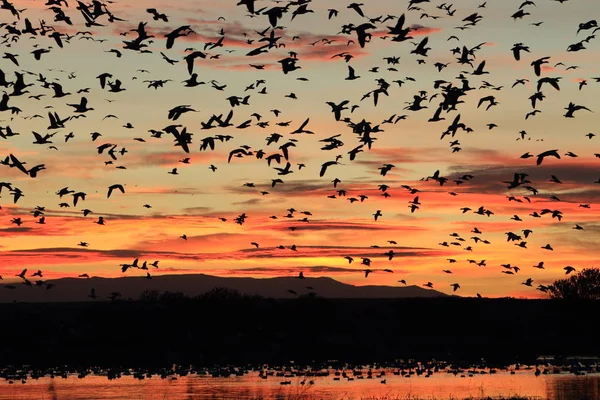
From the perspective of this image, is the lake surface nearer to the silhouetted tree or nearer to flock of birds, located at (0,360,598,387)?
flock of birds, located at (0,360,598,387)

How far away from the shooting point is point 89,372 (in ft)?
249

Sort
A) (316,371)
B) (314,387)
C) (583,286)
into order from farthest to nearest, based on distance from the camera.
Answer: (583,286) → (316,371) → (314,387)

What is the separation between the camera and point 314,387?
59719 mm

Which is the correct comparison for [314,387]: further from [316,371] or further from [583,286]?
[583,286]

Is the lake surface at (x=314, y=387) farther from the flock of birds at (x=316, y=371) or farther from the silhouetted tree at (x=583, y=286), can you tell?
the silhouetted tree at (x=583, y=286)

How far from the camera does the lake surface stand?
5559 centimetres

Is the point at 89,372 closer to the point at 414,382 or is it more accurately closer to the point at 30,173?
the point at 414,382

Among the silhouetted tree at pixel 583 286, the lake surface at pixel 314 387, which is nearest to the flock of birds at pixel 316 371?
the lake surface at pixel 314 387

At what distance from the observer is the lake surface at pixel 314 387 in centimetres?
5559

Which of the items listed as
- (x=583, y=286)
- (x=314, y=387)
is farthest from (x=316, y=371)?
(x=583, y=286)

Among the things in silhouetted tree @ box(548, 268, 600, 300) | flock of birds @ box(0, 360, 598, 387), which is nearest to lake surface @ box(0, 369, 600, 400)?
flock of birds @ box(0, 360, 598, 387)

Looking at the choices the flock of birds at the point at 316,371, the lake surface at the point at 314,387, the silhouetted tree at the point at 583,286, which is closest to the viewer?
the lake surface at the point at 314,387

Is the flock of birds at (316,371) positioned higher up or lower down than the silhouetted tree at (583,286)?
lower down

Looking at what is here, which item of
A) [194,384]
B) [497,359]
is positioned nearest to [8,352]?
[194,384]
